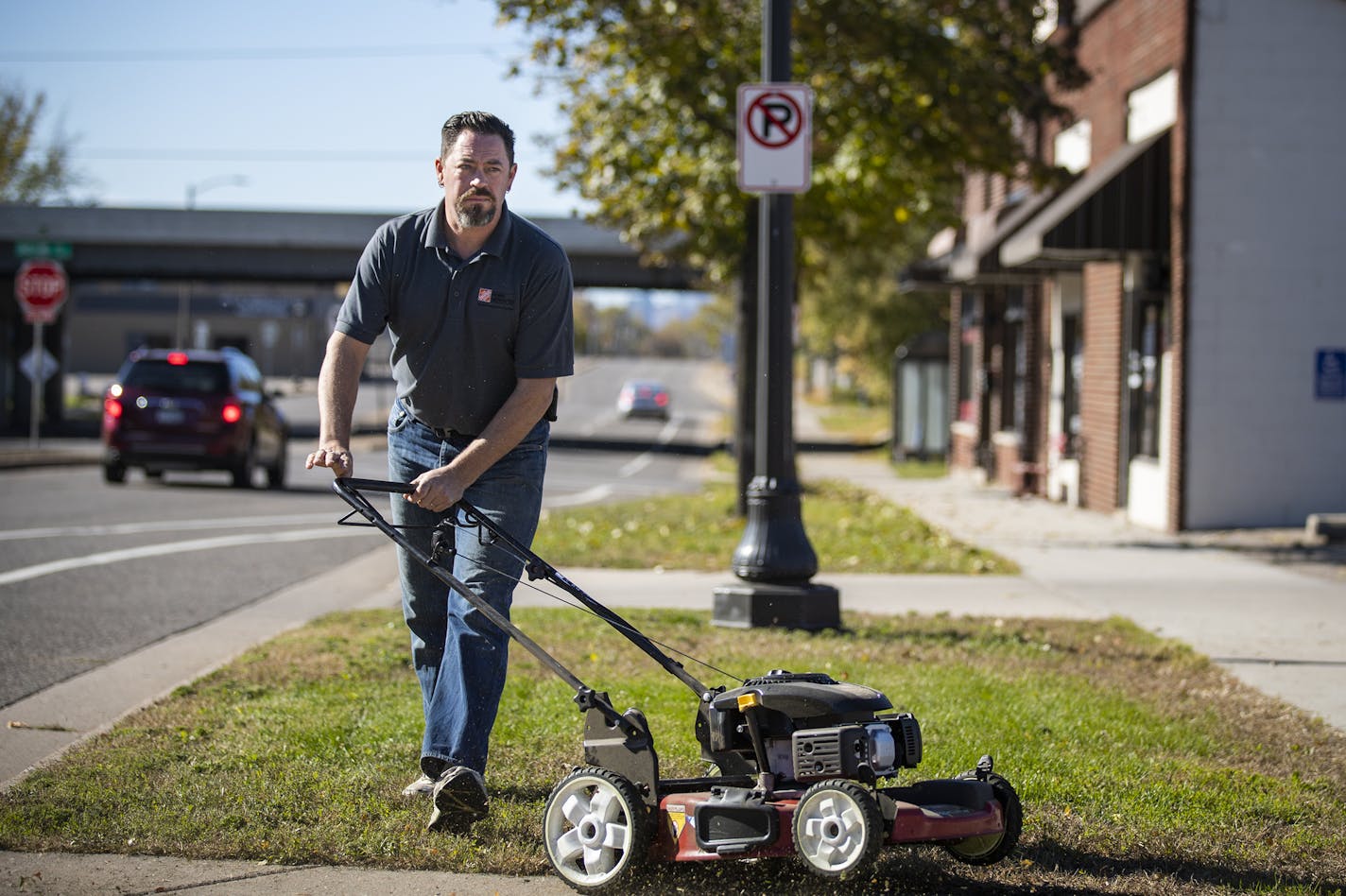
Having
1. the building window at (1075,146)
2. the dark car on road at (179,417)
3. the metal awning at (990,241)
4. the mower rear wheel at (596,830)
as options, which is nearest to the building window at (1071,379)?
Result: the metal awning at (990,241)

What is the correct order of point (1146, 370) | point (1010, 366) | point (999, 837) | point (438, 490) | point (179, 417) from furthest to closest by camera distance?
point (1010, 366) < point (179, 417) < point (1146, 370) < point (438, 490) < point (999, 837)

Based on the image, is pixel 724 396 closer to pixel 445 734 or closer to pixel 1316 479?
pixel 1316 479

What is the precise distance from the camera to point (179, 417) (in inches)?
787

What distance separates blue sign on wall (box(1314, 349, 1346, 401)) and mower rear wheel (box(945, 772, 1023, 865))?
11.4 metres

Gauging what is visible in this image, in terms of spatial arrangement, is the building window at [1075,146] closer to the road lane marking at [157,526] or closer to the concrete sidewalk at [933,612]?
the concrete sidewalk at [933,612]

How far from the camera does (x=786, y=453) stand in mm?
8781

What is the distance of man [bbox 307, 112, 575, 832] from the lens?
15.3 ft

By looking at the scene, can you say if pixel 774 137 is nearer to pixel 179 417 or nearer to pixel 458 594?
pixel 458 594

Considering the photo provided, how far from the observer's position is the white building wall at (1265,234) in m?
14.4

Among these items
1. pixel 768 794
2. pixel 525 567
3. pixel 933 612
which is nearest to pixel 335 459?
pixel 525 567

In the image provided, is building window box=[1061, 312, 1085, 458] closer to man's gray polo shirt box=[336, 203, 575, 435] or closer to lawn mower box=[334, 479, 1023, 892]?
man's gray polo shirt box=[336, 203, 575, 435]

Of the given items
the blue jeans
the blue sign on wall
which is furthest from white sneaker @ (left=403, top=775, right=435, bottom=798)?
the blue sign on wall

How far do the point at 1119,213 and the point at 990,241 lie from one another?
4.19m

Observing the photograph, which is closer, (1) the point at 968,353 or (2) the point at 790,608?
(2) the point at 790,608
